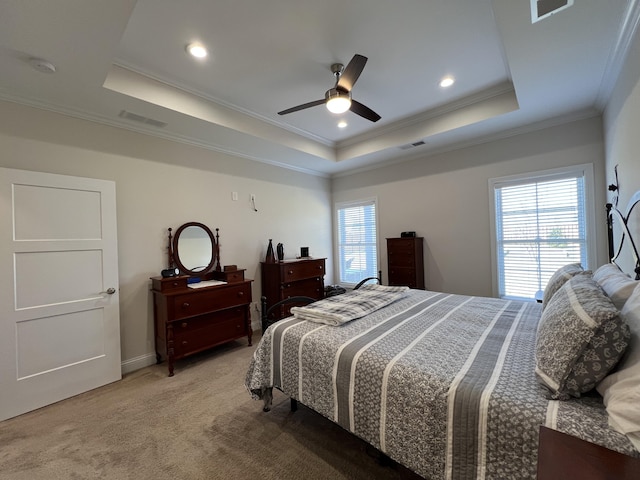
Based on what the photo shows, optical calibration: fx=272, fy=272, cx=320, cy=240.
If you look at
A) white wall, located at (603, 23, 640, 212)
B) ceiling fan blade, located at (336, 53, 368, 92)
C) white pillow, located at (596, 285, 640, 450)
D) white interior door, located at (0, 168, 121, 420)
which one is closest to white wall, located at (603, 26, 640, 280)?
white wall, located at (603, 23, 640, 212)

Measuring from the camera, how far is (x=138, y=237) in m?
3.16

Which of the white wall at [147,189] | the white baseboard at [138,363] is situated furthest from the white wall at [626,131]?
the white baseboard at [138,363]

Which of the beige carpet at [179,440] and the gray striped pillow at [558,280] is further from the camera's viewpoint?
the gray striped pillow at [558,280]

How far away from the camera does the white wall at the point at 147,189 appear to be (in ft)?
8.58

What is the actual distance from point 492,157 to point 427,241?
150 centimetres

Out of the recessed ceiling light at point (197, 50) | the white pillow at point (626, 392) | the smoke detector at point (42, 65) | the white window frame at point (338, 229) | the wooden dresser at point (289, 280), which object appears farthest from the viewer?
the white window frame at point (338, 229)

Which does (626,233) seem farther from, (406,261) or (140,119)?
(140,119)

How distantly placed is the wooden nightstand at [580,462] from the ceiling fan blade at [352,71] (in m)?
2.42

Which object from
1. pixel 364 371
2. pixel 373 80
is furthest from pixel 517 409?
pixel 373 80

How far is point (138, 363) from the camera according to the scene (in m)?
3.12

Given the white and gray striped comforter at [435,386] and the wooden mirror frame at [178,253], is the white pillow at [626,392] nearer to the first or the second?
the white and gray striped comforter at [435,386]

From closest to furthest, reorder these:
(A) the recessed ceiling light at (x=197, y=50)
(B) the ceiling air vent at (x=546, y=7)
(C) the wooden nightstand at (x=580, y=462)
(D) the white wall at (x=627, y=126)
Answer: (C) the wooden nightstand at (x=580, y=462)
(B) the ceiling air vent at (x=546, y=7)
(D) the white wall at (x=627, y=126)
(A) the recessed ceiling light at (x=197, y=50)

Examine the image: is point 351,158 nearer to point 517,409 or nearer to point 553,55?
point 553,55

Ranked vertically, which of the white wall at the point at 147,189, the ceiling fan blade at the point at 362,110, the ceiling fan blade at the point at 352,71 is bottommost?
the white wall at the point at 147,189
